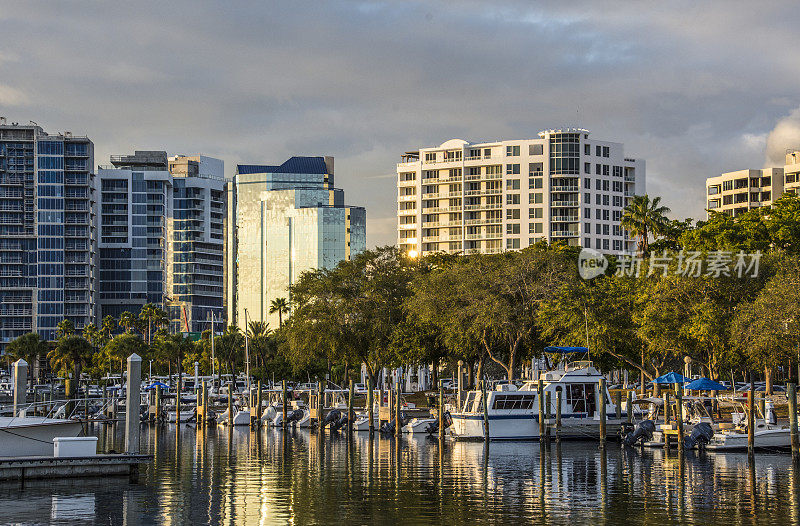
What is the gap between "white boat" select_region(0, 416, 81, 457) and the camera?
A: 4478 centimetres

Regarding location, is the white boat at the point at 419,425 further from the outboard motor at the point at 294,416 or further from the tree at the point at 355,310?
the outboard motor at the point at 294,416

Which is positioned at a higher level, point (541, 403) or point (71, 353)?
point (71, 353)

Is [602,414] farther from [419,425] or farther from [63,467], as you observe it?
[63,467]

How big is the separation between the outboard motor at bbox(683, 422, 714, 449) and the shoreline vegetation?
7931mm

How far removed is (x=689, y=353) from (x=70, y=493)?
46330mm

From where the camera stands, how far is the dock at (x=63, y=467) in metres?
42.2

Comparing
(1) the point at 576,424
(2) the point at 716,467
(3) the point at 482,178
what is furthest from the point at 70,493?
(3) the point at 482,178

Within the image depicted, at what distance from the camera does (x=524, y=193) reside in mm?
186250

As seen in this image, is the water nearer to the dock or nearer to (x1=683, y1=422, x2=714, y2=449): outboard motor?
the dock

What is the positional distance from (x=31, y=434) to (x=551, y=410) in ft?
112

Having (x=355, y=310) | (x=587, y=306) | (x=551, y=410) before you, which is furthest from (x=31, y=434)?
(x=355, y=310)

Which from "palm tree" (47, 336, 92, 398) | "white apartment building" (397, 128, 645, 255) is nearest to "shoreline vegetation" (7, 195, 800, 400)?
"palm tree" (47, 336, 92, 398)

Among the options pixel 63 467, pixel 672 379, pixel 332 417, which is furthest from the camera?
pixel 332 417

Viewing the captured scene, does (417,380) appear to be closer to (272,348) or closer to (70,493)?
(272,348)
